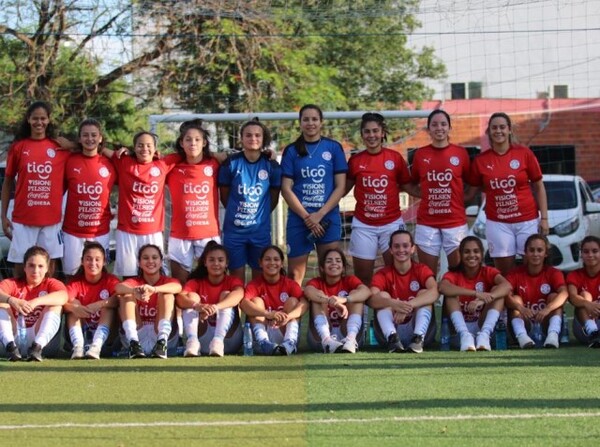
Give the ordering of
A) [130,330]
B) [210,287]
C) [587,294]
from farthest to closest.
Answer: [587,294], [210,287], [130,330]

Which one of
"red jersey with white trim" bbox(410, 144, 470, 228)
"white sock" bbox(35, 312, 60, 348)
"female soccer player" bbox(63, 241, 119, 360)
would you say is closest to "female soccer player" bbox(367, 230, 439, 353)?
"red jersey with white trim" bbox(410, 144, 470, 228)

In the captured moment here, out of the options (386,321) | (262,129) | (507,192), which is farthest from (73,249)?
(507,192)

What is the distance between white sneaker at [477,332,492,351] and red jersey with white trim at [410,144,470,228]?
1.01m

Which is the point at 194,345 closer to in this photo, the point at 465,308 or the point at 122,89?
the point at 465,308

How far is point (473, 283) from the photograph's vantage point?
902cm

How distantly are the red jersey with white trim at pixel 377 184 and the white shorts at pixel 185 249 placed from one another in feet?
4.25

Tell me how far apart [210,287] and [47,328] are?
1.35 meters

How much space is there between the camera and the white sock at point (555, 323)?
876cm

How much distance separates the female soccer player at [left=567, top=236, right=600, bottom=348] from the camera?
8812 millimetres

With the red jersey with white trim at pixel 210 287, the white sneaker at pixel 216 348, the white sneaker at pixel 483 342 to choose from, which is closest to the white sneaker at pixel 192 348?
the white sneaker at pixel 216 348

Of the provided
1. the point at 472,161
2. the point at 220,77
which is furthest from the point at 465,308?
the point at 220,77

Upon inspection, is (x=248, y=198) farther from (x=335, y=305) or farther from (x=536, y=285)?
(x=536, y=285)

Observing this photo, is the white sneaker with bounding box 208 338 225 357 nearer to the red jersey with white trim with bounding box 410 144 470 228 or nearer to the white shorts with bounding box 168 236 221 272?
the white shorts with bounding box 168 236 221 272

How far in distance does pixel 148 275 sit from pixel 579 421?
409cm
